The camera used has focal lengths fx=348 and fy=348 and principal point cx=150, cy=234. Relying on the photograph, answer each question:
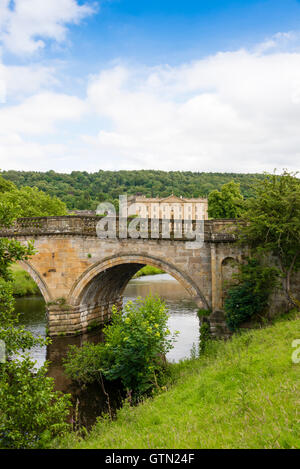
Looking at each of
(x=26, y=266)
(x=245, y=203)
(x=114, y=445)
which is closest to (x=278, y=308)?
(x=245, y=203)

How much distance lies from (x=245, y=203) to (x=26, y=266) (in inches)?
457

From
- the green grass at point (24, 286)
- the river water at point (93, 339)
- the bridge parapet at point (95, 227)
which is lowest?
the river water at point (93, 339)

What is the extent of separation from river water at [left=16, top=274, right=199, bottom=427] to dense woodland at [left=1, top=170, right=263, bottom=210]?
7020 cm

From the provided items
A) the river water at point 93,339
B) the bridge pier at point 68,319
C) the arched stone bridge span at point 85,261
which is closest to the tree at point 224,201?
the river water at point 93,339

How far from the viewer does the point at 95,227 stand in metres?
17.4

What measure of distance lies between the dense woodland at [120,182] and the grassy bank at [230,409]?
9026 centimetres

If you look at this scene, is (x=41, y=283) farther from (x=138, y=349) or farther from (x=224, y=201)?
(x=224, y=201)

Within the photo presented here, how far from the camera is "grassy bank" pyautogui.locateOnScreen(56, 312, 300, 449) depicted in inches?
191

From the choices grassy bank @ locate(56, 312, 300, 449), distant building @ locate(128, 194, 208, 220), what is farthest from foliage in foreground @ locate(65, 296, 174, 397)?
distant building @ locate(128, 194, 208, 220)

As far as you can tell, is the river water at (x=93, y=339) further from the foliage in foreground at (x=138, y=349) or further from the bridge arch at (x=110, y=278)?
the bridge arch at (x=110, y=278)

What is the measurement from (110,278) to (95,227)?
3925 mm

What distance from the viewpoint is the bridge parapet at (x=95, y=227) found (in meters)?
14.5

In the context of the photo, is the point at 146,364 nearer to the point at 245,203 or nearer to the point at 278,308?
the point at 278,308
